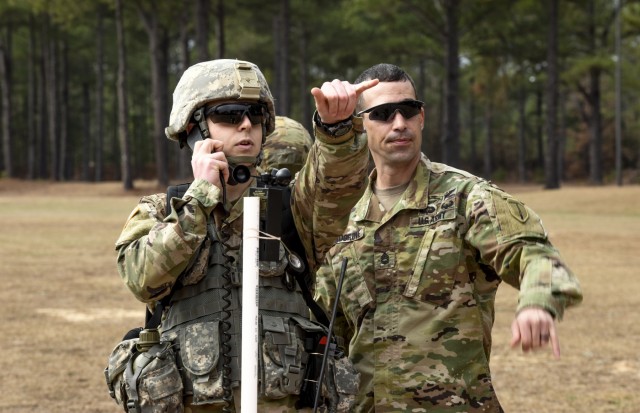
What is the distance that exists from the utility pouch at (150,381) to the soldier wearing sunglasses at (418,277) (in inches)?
37.5

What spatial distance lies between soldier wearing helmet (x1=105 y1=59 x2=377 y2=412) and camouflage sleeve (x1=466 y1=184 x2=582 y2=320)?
54cm

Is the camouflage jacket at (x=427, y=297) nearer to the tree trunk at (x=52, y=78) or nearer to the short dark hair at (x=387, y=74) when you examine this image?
the short dark hair at (x=387, y=74)

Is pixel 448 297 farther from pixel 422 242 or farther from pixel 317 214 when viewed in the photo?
pixel 317 214

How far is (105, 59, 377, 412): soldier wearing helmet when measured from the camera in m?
2.99

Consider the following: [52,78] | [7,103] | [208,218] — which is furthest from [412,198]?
[7,103]

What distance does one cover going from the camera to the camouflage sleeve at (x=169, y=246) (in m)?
2.93

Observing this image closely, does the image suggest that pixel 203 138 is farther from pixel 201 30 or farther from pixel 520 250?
pixel 201 30

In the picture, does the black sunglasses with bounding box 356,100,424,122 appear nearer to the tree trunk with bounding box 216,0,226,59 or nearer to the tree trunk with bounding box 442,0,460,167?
the tree trunk with bounding box 442,0,460,167

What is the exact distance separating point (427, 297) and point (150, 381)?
1.17m

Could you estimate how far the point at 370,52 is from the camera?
47.8 meters

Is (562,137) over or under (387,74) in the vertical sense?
over

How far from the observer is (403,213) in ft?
12.8

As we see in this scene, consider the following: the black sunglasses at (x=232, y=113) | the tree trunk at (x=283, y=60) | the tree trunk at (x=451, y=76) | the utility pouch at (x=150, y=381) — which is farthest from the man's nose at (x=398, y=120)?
the tree trunk at (x=283, y=60)

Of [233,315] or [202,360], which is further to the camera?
[233,315]
